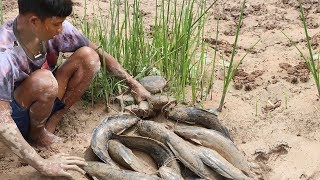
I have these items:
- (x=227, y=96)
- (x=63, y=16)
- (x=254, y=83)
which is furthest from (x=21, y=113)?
(x=254, y=83)

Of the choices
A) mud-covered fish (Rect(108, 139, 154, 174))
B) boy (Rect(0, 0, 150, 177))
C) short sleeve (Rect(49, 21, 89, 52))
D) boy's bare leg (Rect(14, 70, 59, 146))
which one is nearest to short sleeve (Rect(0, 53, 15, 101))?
boy (Rect(0, 0, 150, 177))

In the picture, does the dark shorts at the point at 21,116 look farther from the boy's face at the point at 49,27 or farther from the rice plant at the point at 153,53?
the rice plant at the point at 153,53

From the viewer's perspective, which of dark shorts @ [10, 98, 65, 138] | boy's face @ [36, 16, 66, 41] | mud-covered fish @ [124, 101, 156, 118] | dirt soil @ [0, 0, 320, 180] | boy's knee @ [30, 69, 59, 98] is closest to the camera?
boy's face @ [36, 16, 66, 41]

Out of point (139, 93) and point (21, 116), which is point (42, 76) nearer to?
point (21, 116)

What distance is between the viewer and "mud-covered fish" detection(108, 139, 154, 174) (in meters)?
3.37

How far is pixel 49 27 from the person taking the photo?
3.23 meters

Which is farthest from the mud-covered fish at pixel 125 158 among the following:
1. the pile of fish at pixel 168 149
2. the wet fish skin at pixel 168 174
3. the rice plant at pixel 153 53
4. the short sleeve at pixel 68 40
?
the short sleeve at pixel 68 40

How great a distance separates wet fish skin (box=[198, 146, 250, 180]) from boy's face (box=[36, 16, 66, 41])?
112 cm

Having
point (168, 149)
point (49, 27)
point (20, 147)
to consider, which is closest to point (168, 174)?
point (168, 149)

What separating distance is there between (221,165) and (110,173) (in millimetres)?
646

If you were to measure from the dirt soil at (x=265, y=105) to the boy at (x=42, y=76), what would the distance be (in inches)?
7.0

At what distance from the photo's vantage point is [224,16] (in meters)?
5.39

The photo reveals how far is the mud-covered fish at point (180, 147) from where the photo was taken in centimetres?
337

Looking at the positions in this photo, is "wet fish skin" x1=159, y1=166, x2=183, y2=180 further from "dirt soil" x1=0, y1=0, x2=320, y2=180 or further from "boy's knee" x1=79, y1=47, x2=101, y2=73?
"boy's knee" x1=79, y1=47, x2=101, y2=73
